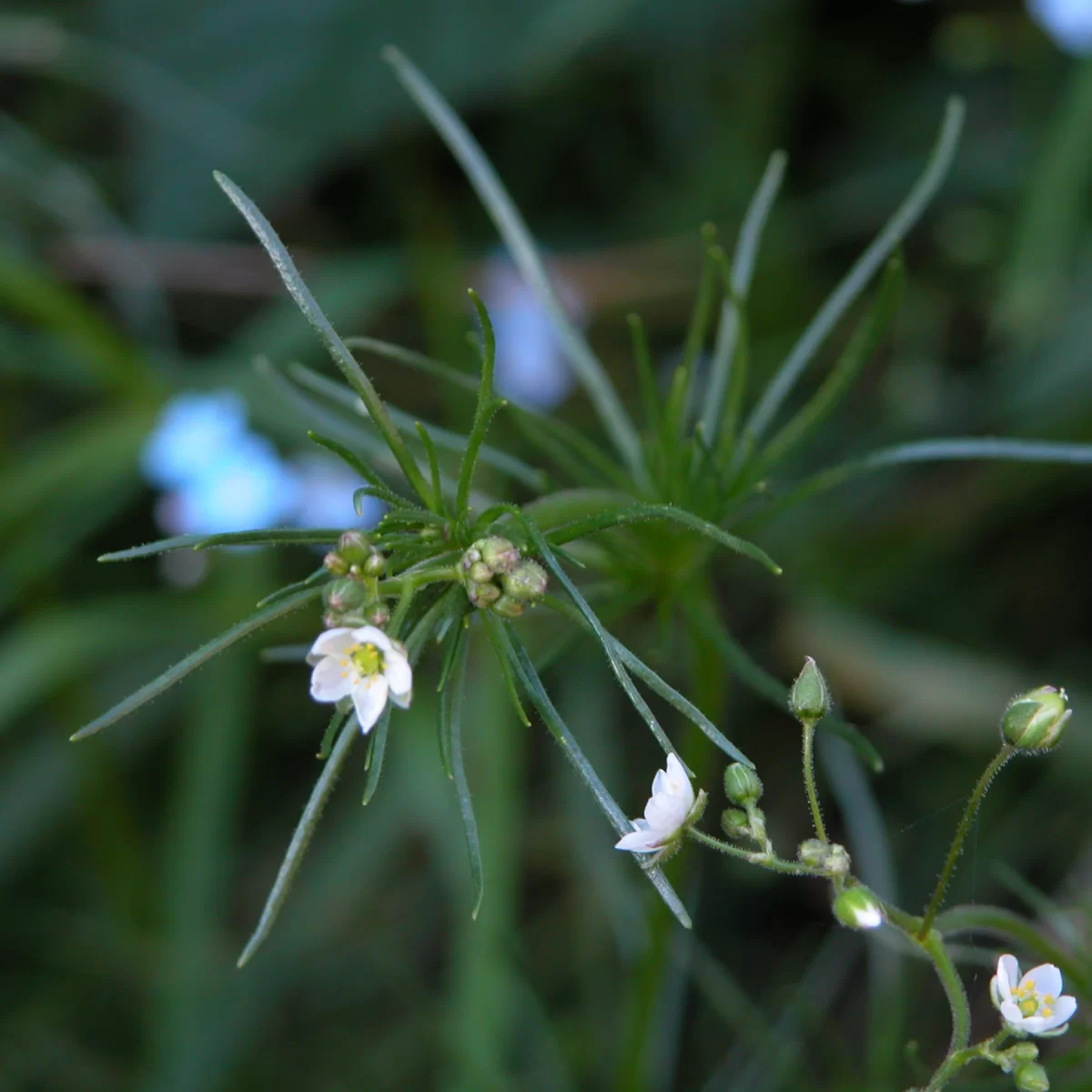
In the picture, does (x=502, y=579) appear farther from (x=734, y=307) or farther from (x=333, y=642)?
(x=734, y=307)

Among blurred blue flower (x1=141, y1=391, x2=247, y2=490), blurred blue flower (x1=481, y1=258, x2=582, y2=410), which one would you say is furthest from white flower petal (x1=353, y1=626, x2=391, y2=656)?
blurred blue flower (x1=481, y1=258, x2=582, y2=410)

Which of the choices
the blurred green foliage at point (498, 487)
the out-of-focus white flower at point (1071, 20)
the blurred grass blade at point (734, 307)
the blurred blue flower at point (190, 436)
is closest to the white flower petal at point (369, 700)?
the blurred grass blade at point (734, 307)

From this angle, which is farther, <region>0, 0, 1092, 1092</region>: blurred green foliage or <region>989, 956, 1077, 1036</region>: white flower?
<region>0, 0, 1092, 1092</region>: blurred green foliage

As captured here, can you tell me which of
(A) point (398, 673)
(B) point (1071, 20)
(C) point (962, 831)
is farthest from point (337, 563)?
(B) point (1071, 20)

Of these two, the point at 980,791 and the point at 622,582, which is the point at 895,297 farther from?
the point at 980,791

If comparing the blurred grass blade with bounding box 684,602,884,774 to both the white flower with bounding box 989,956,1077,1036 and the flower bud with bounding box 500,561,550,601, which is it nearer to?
the white flower with bounding box 989,956,1077,1036

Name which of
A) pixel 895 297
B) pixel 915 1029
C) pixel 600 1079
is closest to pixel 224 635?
pixel 895 297
